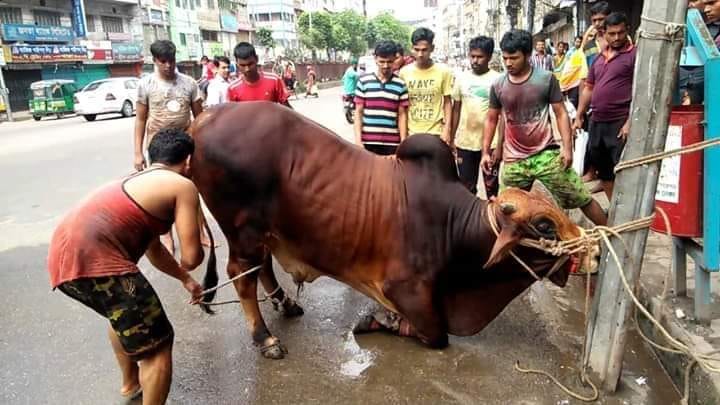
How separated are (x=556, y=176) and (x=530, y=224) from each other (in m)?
1.29

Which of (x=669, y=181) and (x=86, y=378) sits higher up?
(x=669, y=181)

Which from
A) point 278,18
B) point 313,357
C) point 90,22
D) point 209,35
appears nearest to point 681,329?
point 313,357

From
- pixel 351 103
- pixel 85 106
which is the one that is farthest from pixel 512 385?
pixel 85 106

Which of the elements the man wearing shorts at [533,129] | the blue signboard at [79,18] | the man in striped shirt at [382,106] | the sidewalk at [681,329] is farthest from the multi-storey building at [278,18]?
the sidewalk at [681,329]

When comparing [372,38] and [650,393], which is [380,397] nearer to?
[650,393]

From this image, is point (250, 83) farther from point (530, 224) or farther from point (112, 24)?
point (112, 24)

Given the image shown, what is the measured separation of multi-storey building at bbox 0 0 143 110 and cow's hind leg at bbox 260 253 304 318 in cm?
2814

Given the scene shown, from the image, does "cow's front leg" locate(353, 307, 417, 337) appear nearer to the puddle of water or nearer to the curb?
the puddle of water

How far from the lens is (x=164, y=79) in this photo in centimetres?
515

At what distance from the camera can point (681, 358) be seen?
9.76ft

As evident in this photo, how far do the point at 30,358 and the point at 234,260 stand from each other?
1312 mm

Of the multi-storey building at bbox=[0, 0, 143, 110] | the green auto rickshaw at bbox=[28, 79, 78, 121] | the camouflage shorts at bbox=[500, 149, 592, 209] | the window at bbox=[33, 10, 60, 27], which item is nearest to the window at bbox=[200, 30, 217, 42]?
the multi-storey building at bbox=[0, 0, 143, 110]

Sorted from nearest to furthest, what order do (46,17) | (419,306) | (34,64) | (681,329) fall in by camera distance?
(681,329) → (419,306) → (34,64) → (46,17)

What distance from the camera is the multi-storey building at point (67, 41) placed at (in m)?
27.8
